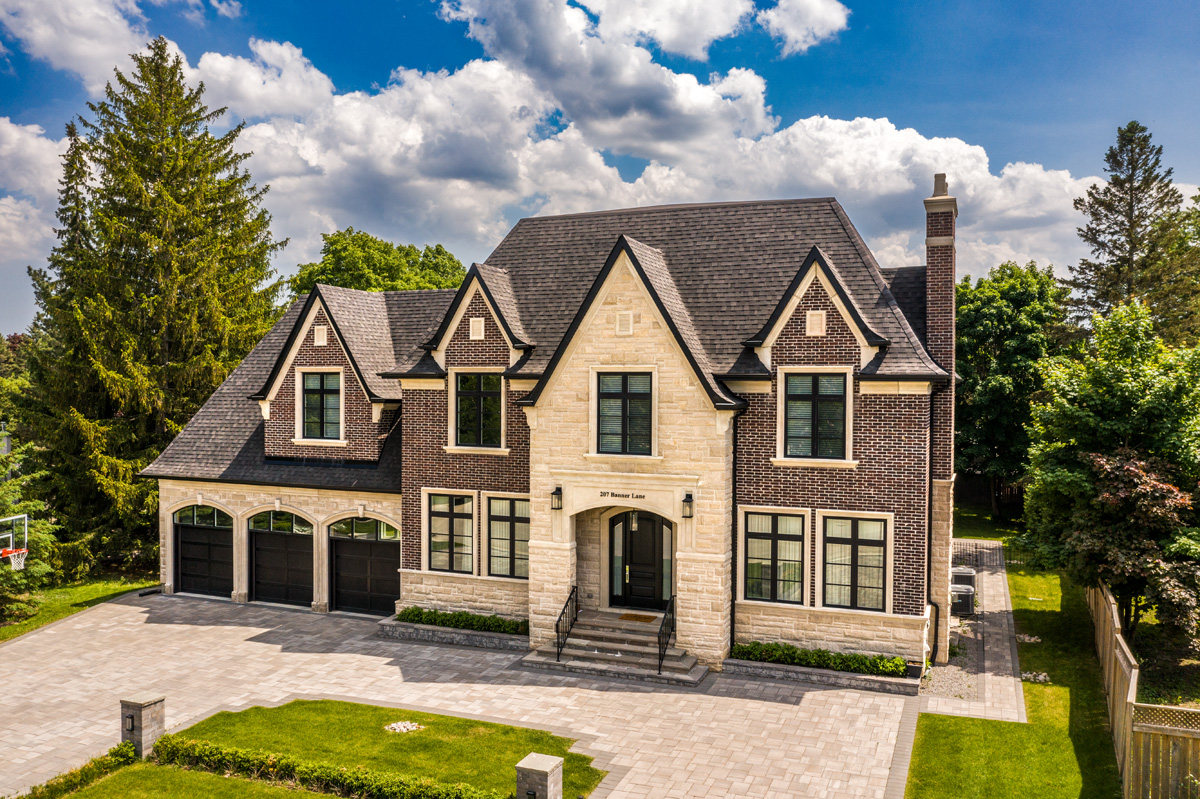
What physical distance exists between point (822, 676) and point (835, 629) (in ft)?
3.48

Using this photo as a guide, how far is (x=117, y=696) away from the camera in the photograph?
16312mm

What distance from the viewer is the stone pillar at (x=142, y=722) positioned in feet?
44.1

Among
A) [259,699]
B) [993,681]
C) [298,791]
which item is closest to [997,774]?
[993,681]

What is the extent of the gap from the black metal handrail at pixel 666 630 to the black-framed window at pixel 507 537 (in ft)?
13.0

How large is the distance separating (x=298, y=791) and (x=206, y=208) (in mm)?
23970

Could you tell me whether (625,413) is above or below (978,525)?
above

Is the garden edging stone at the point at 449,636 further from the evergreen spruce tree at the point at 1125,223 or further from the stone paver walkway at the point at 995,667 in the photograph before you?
the evergreen spruce tree at the point at 1125,223

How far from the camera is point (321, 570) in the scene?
73.8ft

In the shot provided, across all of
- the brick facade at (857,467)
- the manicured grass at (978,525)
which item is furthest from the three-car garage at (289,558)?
the manicured grass at (978,525)

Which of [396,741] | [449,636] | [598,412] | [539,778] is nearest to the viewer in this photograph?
[539,778]

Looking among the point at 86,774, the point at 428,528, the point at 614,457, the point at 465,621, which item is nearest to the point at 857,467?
the point at 614,457

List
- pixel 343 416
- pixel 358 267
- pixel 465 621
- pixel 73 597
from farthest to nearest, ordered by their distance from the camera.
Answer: pixel 358 267 < pixel 73 597 < pixel 343 416 < pixel 465 621

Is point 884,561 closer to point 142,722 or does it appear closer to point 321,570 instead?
point 142,722

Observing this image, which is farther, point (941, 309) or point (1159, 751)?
point (941, 309)
